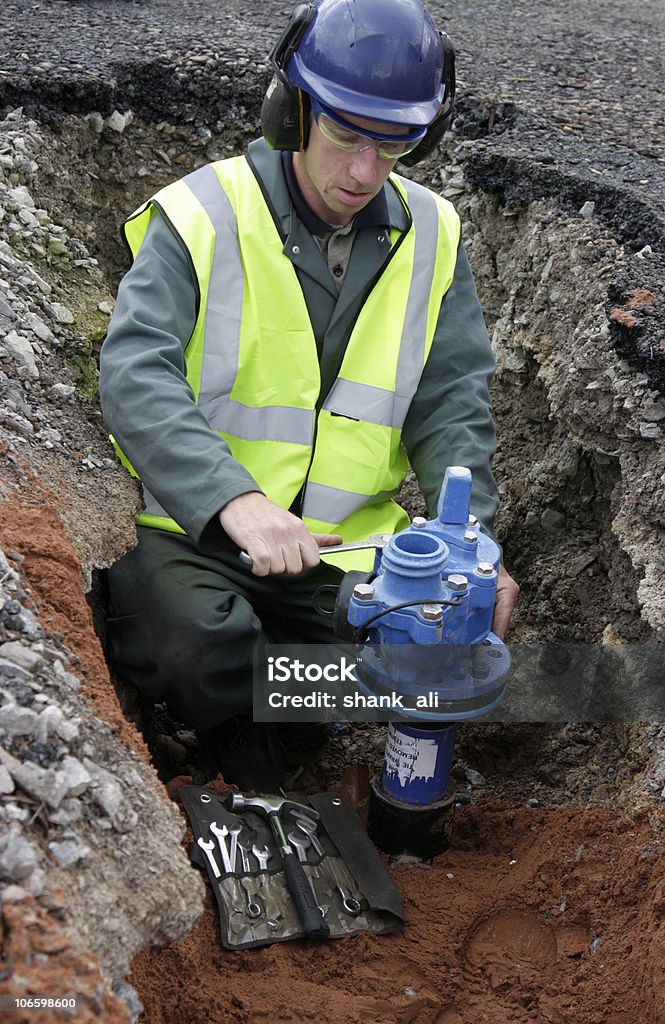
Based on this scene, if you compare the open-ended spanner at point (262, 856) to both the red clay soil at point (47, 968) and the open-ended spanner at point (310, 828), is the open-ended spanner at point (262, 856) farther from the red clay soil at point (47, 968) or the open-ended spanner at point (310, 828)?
the red clay soil at point (47, 968)

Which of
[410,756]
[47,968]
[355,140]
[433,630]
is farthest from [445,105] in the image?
[47,968]

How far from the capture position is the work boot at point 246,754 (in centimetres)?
307

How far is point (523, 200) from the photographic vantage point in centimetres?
438

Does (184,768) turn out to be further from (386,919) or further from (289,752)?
(386,919)

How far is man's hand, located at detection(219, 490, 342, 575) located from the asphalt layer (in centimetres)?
207

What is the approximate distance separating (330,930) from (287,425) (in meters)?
1.42

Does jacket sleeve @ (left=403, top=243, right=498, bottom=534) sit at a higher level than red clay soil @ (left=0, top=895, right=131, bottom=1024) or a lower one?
lower

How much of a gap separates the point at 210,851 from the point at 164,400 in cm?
118

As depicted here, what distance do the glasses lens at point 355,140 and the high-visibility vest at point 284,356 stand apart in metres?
0.33

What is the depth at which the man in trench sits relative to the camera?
2.73 m

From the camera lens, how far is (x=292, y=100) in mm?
2842

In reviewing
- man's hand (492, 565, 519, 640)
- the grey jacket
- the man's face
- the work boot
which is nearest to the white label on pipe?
man's hand (492, 565, 519, 640)

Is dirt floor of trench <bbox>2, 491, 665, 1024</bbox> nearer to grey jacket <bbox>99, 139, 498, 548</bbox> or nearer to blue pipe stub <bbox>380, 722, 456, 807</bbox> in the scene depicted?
blue pipe stub <bbox>380, 722, 456, 807</bbox>

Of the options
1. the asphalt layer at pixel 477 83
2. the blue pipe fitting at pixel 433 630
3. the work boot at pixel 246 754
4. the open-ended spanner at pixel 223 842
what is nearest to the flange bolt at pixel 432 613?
the blue pipe fitting at pixel 433 630
